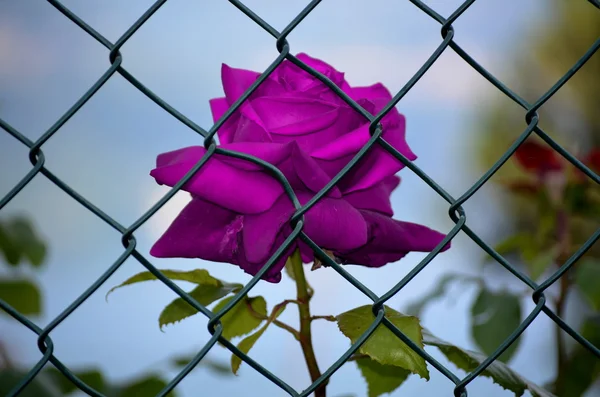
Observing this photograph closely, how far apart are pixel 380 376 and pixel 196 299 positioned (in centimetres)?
25

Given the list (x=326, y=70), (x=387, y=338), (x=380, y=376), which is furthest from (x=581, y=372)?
(x=326, y=70)

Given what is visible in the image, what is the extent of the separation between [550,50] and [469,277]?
10.3 ft

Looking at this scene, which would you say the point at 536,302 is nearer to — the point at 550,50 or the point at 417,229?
the point at 417,229

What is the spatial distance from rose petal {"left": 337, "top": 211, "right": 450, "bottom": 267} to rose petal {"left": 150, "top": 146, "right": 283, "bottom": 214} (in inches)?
4.1

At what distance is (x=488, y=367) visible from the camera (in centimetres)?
79

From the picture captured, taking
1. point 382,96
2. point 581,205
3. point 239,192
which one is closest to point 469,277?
point 581,205

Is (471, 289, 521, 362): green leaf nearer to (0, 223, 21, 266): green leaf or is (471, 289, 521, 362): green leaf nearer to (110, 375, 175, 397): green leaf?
(110, 375, 175, 397): green leaf

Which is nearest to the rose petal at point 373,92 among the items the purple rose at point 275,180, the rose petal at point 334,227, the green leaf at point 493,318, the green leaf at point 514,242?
the purple rose at point 275,180

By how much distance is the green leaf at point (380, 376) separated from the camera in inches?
34.1

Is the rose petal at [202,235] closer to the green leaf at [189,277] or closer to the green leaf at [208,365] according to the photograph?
the green leaf at [189,277]

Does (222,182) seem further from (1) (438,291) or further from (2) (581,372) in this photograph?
(2) (581,372)

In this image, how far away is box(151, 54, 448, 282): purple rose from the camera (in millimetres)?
662

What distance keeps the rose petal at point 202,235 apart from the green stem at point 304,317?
71mm

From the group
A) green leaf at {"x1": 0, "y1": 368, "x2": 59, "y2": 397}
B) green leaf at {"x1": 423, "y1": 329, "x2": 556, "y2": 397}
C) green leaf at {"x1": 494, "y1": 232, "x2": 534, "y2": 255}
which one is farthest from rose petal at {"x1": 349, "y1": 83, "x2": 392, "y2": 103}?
green leaf at {"x1": 494, "y1": 232, "x2": 534, "y2": 255}
